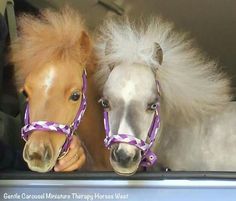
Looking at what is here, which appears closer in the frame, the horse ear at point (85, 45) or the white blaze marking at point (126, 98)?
the white blaze marking at point (126, 98)

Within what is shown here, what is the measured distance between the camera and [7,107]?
55.2 inches

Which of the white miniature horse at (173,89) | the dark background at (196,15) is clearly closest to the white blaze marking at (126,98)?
the white miniature horse at (173,89)

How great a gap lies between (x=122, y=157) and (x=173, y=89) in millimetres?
255

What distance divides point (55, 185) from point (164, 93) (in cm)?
33

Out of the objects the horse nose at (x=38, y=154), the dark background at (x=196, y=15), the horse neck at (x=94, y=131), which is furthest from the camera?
the dark background at (x=196, y=15)

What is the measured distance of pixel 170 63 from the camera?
3.77 ft

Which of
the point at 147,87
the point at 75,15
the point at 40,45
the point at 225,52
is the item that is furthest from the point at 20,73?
the point at 225,52

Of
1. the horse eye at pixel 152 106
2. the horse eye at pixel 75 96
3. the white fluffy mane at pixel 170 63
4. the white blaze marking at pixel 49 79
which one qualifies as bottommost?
the horse eye at pixel 152 106

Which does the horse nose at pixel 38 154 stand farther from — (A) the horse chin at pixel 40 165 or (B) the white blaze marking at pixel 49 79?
(B) the white blaze marking at pixel 49 79

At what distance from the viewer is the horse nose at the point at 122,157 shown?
0.94 metres

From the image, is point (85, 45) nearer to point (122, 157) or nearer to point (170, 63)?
point (170, 63)

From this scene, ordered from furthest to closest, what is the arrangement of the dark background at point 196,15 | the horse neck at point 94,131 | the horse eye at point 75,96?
1. the dark background at point 196,15
2. the horse neck at point 94,131
3. the horse eye at point 75,96

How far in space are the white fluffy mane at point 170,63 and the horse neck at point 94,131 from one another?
0.14ft

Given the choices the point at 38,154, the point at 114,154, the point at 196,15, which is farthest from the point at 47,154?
the point at 196,15
